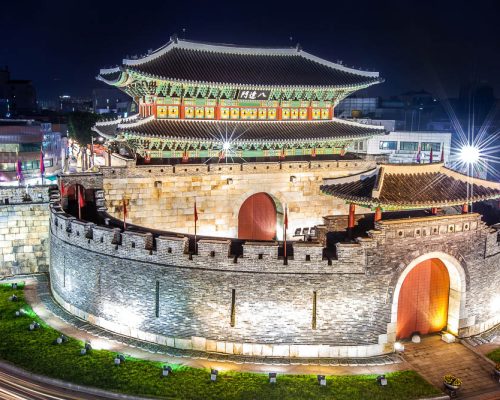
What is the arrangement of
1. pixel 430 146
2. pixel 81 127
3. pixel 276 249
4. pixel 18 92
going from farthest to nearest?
pixel 18 92
pixel 81 127
pixel 430 146
pixel 276 249

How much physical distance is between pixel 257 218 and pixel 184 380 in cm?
1451

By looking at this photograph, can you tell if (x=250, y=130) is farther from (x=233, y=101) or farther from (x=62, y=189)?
(x=62, y=189)

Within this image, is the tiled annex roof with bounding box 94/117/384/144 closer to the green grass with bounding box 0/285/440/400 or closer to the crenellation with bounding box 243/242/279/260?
the crenellation with bounding box 243/242/279/260

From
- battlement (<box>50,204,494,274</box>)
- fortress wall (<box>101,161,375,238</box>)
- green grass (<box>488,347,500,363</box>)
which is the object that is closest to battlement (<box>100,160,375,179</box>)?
fortress wall (<box>101,161,375,238</box>)

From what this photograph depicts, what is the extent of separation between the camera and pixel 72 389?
1543 centimetres

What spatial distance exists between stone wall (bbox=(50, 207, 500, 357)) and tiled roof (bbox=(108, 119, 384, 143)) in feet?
28.0

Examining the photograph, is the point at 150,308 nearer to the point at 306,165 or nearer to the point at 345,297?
the point at 345,297

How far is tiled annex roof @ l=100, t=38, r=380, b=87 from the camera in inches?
1039

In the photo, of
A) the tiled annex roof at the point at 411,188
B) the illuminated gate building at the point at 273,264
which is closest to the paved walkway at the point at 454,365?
the illuminated gate building at the point at 273,264

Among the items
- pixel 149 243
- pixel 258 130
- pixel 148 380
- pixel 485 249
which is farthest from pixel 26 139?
pixel 485 249

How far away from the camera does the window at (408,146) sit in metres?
51.3

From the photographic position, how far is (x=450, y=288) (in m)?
19.4

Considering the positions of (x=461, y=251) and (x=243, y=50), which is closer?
(x=461, y=251)

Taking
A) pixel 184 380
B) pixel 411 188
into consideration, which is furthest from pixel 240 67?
pixel 184 380
